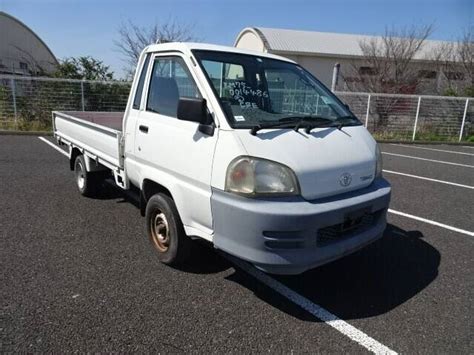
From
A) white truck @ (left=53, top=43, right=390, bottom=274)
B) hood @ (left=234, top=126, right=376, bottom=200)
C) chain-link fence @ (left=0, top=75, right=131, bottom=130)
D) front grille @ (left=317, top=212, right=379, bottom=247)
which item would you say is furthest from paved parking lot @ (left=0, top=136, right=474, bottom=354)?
chain-link fence @ (left=0, top=75, right=131, bottom=130)

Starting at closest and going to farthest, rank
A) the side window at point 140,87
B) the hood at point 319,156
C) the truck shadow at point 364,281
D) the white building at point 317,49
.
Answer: the hood at point 319,156 < the truck shadow at point 364,281 < the side window at point 140,87 < the white building at point 317,49

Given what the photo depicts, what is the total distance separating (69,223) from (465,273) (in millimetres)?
4403

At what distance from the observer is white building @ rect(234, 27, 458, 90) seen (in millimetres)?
21547

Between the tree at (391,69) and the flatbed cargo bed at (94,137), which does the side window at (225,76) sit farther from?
the tree at (391,69)

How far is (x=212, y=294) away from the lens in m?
2.91

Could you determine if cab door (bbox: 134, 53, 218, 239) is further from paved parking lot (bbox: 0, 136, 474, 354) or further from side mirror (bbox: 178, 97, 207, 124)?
paved parking lot (bbox: 0, 136, 474, 354)

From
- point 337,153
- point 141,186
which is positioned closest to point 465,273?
point 337,153

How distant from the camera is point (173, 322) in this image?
254 centimetres

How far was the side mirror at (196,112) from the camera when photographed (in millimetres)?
2605

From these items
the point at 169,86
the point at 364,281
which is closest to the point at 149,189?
the point at 169,86

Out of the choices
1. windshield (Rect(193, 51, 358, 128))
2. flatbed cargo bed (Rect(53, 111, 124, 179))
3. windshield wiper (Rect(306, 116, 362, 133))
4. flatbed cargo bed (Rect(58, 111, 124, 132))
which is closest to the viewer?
windshield (Rect(193, 51, 358, 128))

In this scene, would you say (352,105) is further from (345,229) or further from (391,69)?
(345,229)

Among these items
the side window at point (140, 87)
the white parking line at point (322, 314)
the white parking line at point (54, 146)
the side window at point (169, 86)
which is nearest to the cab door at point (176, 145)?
the side window at point (169, 86)

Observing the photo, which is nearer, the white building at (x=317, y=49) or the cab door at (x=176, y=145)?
the cab door at (x=176, y=145)
